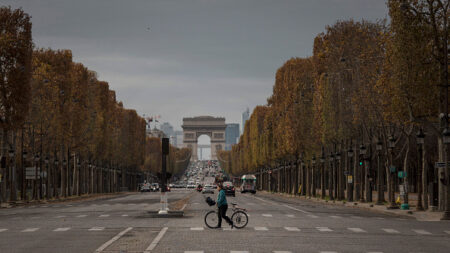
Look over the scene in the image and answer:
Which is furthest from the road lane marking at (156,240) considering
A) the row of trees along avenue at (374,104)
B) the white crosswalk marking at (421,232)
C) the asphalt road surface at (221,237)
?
the row of trees along avenue at (374,104)

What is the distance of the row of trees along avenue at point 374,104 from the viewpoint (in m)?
38.4

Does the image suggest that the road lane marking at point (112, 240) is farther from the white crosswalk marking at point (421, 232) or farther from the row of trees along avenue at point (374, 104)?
the row of trees along avenue at point (374, 104)

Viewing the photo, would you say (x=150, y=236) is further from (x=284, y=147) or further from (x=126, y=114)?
(x=126, y=114)

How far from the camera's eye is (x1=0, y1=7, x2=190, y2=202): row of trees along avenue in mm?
54625

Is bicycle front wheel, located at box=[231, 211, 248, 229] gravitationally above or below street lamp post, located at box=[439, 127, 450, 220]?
below

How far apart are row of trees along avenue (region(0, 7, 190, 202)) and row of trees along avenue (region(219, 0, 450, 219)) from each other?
75.2 feet

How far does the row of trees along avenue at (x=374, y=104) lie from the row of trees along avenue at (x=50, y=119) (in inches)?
903

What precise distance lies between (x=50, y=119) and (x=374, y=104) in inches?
1329

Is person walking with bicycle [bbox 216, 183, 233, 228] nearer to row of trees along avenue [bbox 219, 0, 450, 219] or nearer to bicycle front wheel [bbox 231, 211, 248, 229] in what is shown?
bicycle front wheel [bbox 231, 211, 248, 229]

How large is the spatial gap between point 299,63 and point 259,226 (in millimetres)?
62456

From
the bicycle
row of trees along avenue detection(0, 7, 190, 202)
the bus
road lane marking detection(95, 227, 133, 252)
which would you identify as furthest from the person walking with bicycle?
the bus

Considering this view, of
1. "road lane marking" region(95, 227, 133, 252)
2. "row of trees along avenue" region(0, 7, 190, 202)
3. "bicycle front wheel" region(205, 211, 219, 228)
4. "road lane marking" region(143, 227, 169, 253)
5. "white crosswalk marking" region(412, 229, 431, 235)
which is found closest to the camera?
"road lane marking" region(143, 227, 169, 253)

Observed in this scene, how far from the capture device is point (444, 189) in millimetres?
37875

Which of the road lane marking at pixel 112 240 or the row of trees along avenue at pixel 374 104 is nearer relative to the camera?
the road lane marking at pixel 112 240
